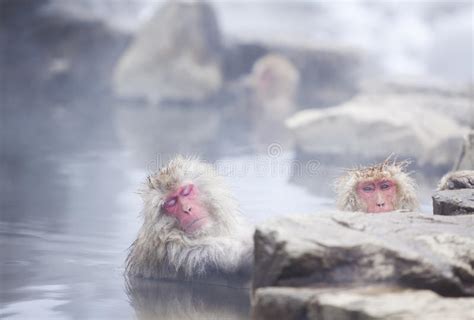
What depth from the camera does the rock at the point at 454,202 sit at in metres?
3.07

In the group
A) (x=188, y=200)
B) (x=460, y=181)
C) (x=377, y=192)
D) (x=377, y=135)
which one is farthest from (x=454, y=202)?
(x=377, y=135)

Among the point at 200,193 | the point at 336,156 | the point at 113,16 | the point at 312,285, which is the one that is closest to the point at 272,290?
the point at 312,285

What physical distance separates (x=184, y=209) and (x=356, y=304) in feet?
4.25

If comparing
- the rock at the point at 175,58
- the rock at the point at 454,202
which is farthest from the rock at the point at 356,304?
the rock at the point at 175,58

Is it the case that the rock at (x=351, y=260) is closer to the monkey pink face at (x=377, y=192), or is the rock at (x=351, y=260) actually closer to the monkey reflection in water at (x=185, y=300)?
the monkey reflection in water at (x=185, y=300)

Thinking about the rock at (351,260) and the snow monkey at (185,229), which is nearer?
the rock at (351,260)

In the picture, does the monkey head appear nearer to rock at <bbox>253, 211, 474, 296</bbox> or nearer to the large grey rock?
rock at <bbox>253, 211, 474, 296</bbox>

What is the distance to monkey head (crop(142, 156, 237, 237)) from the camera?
3.36m

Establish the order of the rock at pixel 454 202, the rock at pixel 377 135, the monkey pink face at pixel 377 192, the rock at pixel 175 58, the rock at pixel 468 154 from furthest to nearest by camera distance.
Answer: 1. the rock at pixel 175 58
2. the rock at pixel 377 135
3. the rock at pixel 468 154
4. the monkey pink face at pixel 377 192
5. the rock at pixel 454 202

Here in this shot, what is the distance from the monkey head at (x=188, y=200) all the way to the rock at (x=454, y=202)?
0.84m

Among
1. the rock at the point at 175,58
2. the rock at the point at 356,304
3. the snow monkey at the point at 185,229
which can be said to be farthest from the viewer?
the rock at the point at 175,58

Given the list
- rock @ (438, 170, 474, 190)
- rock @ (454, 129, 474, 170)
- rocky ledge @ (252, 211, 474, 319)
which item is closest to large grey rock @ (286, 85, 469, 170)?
rock @ (454, 129, 474, 170)

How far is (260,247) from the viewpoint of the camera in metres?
2.40

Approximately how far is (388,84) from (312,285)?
28.4 ft
